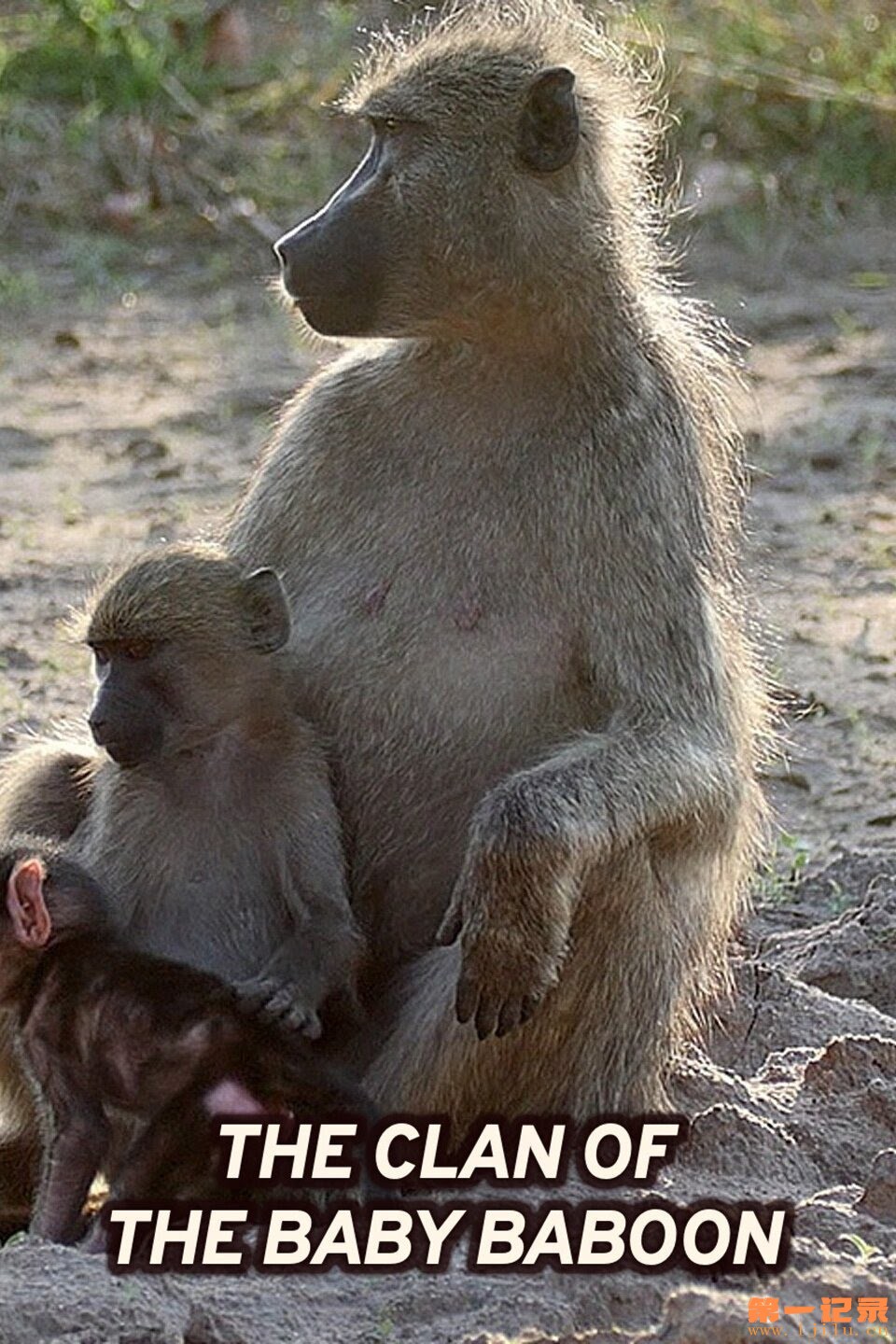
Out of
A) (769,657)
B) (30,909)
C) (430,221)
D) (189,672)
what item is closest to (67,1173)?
(30,909)

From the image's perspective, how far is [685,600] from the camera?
3.67 meters

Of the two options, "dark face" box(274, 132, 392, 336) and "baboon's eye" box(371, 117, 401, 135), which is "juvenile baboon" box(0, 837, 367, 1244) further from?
"baboon's eye" box(371, 117, 401, 135)

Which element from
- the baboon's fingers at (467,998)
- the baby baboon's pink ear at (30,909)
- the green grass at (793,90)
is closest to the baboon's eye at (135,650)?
the baby baboon's pink ear at (30,909)

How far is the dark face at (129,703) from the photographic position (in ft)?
12.0

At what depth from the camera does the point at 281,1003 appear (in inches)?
137

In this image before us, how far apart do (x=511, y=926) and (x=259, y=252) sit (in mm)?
6178

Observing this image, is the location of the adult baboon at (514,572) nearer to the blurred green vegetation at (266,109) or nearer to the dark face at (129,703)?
the dark face at (129,703)

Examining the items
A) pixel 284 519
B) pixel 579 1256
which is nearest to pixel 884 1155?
pixel 579 1256

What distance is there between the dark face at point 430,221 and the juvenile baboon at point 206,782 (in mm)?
410

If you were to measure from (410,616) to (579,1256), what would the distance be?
0.95 metres

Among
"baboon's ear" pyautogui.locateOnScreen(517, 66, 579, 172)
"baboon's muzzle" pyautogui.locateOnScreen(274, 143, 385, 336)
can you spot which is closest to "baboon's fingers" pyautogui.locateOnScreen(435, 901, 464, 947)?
"baboon's muzzle" pyautogui.locateOnScreen(274, 143, 385, 336)

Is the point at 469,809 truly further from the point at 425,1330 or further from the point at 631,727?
the point at 425,1330

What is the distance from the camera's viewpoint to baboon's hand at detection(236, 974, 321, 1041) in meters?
3.45

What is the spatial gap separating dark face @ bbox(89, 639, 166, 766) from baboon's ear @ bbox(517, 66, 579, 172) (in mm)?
868
